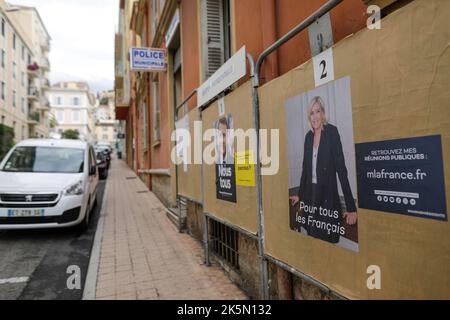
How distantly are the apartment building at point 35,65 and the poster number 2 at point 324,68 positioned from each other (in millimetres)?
41911

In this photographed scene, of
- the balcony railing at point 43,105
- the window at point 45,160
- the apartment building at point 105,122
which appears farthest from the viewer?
the apartment building at point 105,122

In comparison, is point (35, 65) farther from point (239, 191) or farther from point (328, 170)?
point (328, 170)

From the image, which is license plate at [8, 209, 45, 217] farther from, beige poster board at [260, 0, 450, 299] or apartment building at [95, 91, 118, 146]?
apartment building at [95, 91, 118, 146]

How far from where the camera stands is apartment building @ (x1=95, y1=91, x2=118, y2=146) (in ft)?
289

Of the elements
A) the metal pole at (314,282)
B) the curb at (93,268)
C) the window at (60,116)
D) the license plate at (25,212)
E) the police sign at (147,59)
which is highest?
the window at (60,116)

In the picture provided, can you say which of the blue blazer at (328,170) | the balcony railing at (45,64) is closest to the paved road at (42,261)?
the blue blazer at (328,170)

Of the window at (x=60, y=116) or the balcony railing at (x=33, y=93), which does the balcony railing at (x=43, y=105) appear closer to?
the balcony railing at (x=33, y=93)

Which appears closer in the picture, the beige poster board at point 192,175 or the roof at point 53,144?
the beige poster board at point 192,175

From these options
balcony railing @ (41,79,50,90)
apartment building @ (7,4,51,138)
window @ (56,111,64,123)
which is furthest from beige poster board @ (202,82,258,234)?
window @ (56,111,64,123)

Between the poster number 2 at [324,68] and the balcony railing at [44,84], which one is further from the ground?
the balcony railing at [44,84]

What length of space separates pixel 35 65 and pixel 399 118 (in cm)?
5051

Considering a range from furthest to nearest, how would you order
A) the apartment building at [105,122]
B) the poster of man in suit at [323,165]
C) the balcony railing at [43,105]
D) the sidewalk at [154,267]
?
the apartment building at [105,122], the balcony railing at [43,105], the sidewalk at [154,267], the poster of man in suit at [323,165]

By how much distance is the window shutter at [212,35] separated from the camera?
5.71 m
